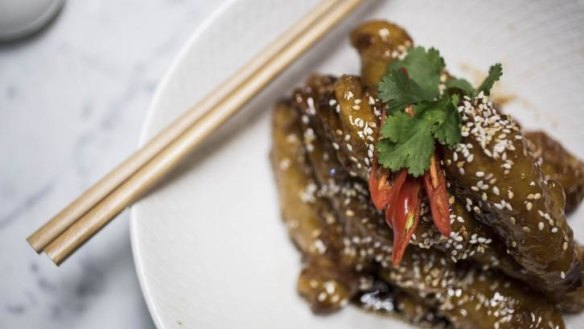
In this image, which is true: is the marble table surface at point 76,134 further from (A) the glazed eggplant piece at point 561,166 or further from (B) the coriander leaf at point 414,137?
(A) the glazed eggplant piece at point 561,166

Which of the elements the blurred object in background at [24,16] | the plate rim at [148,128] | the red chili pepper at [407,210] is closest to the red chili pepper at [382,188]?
the red chili pepper at [407,210]

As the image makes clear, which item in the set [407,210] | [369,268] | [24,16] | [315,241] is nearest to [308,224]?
[315,241]

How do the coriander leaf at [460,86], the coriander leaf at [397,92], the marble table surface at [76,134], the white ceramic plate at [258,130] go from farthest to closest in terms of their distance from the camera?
the marble table surface at [76,134] < the white ceramic plate at [258,130] < the coriander leaf at [460,86] < the coriander leaf at [397,92]

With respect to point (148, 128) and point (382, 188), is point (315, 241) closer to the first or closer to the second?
point (382, 188)

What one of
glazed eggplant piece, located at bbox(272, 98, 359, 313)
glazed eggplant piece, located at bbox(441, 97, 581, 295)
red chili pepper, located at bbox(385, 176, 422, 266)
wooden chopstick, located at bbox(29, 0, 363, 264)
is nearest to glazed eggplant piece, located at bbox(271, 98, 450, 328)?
glazed eggplant piece, located at bbox(272, 98, 359, 313)

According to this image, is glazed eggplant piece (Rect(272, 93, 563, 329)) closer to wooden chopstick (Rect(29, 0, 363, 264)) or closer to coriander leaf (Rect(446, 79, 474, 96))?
wooden chopstick (Rect(29, 0, 363, 264))
